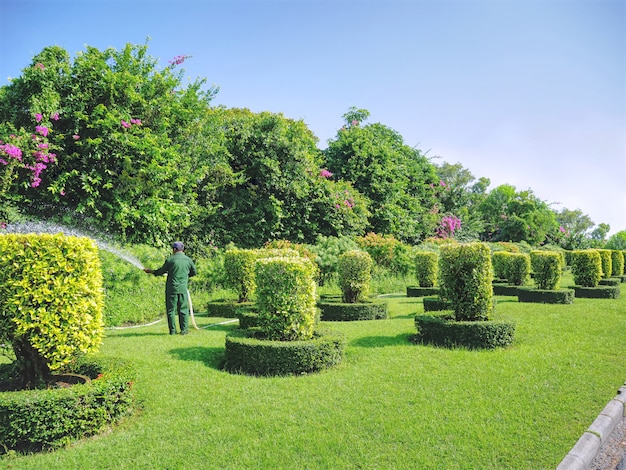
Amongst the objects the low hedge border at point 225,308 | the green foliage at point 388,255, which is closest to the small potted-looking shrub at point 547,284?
the green foliage at point 388,255

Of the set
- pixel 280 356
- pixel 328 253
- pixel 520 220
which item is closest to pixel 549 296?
pixel 328 253

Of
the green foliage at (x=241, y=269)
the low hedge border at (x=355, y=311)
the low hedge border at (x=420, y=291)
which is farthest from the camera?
the low hedge border at (x=420, y=291)

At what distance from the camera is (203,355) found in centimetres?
761

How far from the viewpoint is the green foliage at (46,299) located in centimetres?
484

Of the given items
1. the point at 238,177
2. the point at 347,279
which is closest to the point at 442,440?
the point at 347,279

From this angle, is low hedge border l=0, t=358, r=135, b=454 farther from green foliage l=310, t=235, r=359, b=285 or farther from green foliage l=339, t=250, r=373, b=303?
green foliage l=310, t=235, r=359, b=285

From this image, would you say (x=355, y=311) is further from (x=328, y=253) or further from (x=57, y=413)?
(x=328, y=253)

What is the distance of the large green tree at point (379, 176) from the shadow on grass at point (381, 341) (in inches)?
745

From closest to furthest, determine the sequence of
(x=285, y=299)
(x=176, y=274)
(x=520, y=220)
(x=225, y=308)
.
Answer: (x=285, y=299), (x=176, y=274), (x=225, y=308), (x=520, y=220)

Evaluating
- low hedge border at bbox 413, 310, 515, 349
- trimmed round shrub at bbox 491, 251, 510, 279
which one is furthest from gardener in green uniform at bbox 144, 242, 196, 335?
trimmed round shrub at bbox 491, 251, 510, 279

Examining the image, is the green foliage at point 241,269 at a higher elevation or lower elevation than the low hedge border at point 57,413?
higher

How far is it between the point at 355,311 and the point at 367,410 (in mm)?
6399

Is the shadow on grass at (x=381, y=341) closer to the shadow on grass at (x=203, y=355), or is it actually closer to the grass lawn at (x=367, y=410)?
the grass lawn at (x=367, y=410)

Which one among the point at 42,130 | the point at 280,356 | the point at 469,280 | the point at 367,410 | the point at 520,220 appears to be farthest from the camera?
the point at 520,220
